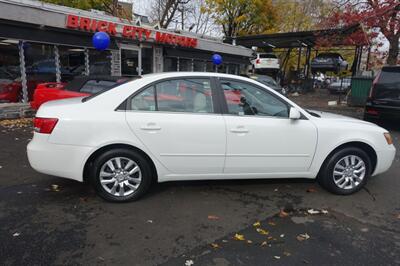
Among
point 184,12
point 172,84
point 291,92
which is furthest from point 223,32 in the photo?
point 172,84

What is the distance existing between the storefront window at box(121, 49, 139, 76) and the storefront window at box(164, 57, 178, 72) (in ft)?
6.94

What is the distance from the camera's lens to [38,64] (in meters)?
10.5

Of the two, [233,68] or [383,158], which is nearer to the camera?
[383,158]

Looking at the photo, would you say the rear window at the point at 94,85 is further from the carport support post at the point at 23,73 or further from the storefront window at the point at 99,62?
the storefront window at the point at 99,62

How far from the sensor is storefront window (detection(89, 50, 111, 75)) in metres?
12.3

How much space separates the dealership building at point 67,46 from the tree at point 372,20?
7911 mm

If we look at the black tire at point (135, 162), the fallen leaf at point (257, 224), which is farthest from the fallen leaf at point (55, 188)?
the fallen leaf at point (257, 224)

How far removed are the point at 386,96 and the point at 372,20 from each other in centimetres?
781

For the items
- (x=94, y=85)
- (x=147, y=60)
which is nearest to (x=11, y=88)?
(x=94, y=85)

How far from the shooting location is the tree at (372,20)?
1314 centimetres

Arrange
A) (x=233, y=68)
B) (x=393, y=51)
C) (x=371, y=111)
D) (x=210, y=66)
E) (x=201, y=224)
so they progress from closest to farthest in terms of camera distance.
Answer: (x=201, y=224) < (x=371, y=111) < (x=393, y=51) < (x=210, y=66) < (x=233, y=68)

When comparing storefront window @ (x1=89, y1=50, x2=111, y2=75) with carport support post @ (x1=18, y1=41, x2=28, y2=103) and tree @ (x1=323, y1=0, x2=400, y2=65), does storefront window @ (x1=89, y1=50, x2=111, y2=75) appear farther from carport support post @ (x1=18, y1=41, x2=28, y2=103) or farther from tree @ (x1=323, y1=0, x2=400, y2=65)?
tree @ (x1=323, y1=0, x2=400, y2=65)

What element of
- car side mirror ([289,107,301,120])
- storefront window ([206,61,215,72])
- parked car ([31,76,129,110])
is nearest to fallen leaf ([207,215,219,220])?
car side mirror ([289,107,301,120])

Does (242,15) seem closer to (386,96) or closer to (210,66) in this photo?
(210,66)
